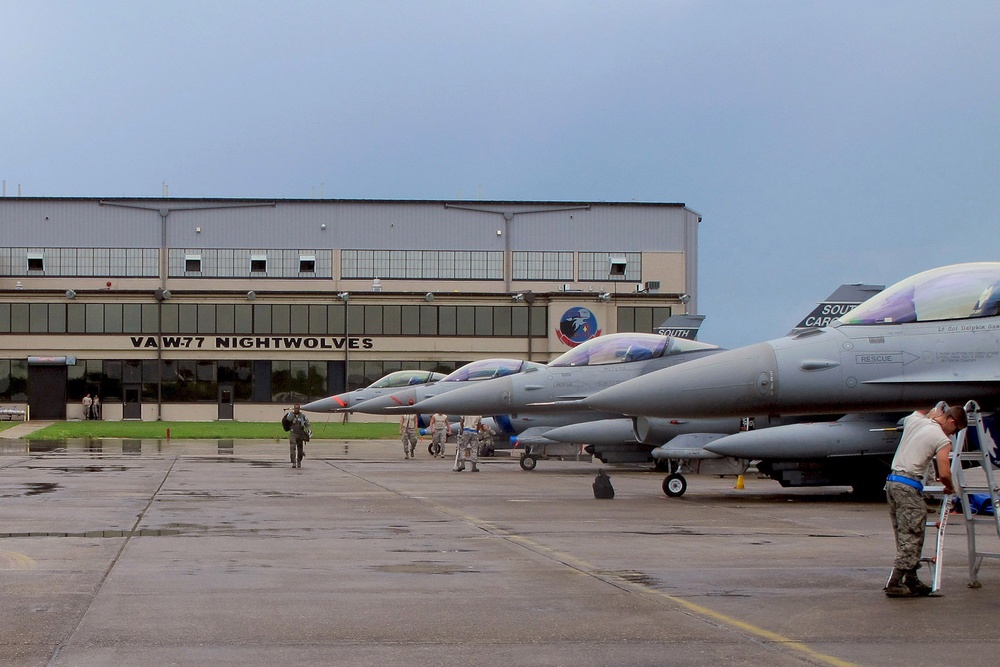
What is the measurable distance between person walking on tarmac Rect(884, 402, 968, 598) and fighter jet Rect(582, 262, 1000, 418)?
5.11 meters

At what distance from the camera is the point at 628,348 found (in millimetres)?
22641

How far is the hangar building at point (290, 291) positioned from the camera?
65562 millimetres

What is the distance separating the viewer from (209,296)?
65.8m

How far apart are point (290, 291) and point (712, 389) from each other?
5315cm

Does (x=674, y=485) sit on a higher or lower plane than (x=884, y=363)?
lower

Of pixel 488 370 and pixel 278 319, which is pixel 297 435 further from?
pixel 278 319

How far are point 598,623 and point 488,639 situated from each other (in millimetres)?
936

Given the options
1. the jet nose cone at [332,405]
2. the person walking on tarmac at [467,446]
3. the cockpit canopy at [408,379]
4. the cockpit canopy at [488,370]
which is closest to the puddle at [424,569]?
the person walking on tarmac at [467,446]

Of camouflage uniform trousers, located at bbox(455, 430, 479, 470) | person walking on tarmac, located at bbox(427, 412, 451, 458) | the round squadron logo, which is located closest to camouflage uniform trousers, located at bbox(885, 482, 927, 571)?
camouflage uniform trousers, located at bbox(455, 430, 479, 470)

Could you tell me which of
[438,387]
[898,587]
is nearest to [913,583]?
[898,587]

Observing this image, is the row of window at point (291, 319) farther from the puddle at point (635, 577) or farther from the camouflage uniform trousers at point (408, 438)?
the puddle at point (635, 577)

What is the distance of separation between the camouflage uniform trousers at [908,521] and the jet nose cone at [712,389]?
535 centimetres

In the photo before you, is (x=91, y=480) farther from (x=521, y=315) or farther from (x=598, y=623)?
(x=521, y=315)

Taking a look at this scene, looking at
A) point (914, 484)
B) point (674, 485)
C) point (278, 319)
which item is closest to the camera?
point (914, 484)
